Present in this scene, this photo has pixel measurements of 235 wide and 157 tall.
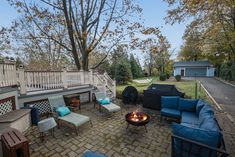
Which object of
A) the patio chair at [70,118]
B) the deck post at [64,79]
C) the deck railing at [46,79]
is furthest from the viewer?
the deck post at [64,79]

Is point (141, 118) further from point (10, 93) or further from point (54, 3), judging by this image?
point (54, 3)

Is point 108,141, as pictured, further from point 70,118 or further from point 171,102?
point 171,102

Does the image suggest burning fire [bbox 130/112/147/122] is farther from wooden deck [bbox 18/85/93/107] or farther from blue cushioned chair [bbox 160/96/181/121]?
wooden deck [bbox 18/85/93/107]

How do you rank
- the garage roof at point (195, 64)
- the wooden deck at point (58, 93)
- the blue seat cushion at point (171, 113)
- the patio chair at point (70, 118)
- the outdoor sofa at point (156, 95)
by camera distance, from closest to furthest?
the patio chair at point (70, 118), the blue seat cushion at point (171, 113), the wooden deck at point (58, 93), the outdoor sofa at point (156, 95), the garage roof at point (195, 64)

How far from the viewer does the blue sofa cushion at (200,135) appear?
254 cm

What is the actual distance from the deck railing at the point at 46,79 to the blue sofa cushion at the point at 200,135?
586 centimetres

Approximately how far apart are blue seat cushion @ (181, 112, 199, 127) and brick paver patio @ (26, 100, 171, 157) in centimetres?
72

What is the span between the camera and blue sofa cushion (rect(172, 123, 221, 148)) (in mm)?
2540

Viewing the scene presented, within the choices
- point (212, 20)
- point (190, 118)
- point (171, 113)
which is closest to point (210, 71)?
point (212, 20)

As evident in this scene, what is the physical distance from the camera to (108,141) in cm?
417

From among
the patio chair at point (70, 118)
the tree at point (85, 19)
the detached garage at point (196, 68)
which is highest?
the tree at point (85, 19)

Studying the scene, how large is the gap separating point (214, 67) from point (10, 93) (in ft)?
Answer: 128

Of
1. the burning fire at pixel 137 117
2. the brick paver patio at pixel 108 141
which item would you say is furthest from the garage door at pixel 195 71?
the burning fire at pixel 137 117

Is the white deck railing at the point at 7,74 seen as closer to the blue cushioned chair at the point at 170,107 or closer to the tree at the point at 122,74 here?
the blue cushioned chair at the point at 170,107
